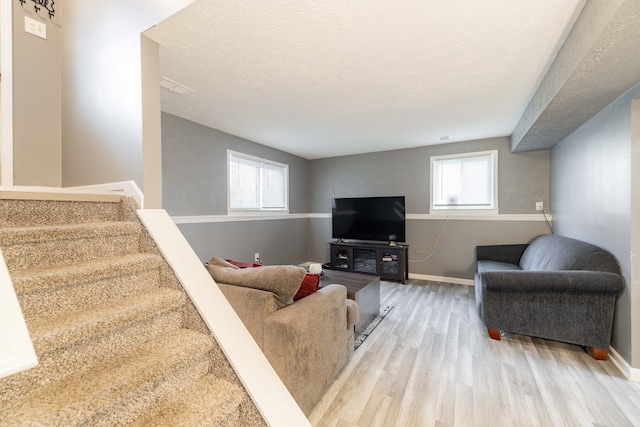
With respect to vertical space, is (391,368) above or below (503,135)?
below

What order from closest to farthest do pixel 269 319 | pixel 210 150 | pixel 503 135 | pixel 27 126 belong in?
pixel 269 319, pixel 27 126, pixel 210 150, pixel 503 135

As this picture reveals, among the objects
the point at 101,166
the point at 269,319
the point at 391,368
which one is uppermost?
the point at 101,166

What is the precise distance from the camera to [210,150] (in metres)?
3.57

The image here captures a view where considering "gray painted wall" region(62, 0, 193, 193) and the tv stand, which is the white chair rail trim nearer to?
the tv stand

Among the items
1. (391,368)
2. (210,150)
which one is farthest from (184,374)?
(210,150)

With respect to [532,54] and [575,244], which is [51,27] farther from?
[575,244]

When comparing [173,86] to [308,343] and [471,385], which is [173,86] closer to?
[308,343]

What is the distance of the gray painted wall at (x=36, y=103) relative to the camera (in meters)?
1.96

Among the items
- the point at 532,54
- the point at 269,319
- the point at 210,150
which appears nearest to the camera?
the point at 269,319

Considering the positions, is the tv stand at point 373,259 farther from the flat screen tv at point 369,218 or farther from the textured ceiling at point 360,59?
the textured ceiling at point 360,59

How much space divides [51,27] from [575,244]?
4974 mm

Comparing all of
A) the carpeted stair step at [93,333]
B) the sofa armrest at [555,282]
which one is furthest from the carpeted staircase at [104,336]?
the sofa armrest at [555,282]

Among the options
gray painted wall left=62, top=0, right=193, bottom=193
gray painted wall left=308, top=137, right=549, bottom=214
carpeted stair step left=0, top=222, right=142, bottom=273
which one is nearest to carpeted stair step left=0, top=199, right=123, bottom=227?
carpeted stair step left=0, top=222, right=142, bottom=273

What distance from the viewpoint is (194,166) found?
3375 millimetres
